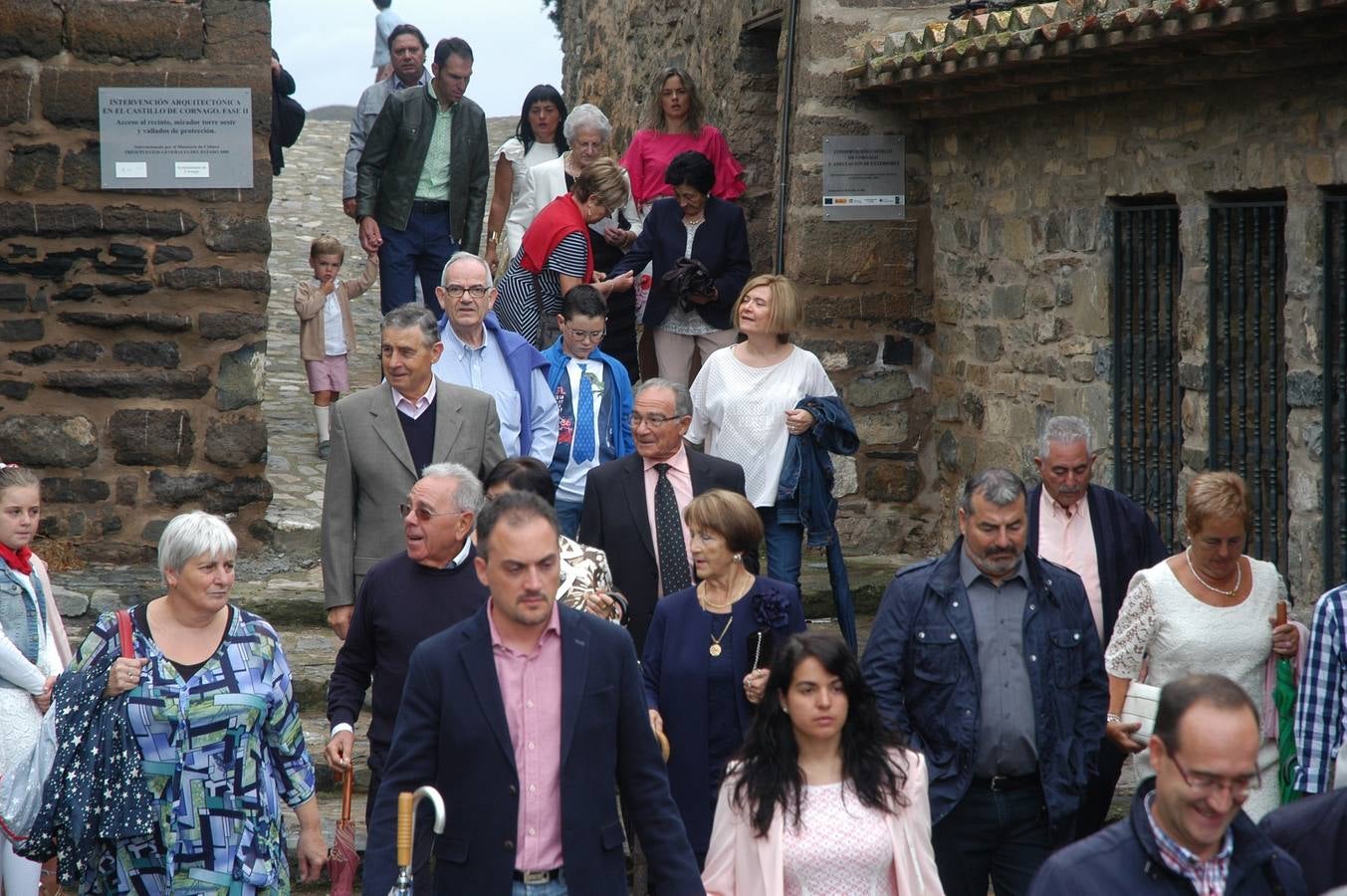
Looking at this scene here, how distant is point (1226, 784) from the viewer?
3295 millimetres

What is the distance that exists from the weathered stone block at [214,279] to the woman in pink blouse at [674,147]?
247 cm

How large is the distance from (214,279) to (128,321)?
476 mm

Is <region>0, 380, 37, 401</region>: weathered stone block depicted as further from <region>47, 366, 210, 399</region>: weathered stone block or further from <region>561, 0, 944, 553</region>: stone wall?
<region>561, 0, 944, 553</region>: stone wall

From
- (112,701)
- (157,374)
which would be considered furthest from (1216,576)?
(157,374)

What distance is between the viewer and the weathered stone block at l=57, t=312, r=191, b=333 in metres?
9.13

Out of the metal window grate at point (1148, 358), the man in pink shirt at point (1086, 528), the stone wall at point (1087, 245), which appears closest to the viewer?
the man in pink shirt at point (1086, 528)

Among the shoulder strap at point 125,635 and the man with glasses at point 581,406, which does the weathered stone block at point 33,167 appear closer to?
the man with glasses at point 581,406

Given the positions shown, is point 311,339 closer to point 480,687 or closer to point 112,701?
point 112,701

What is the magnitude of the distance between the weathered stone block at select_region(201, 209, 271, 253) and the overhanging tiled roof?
330cm

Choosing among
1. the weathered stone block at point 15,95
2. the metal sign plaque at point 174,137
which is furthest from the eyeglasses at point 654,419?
the weathered stone block at point 15,95

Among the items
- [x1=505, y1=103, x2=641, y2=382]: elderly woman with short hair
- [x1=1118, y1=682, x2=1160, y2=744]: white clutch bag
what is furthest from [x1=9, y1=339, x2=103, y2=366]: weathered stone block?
[x1=1118, y1=682, x2=1160, y2=744]: white clutch bag

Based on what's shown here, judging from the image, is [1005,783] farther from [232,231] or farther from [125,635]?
[232,231]

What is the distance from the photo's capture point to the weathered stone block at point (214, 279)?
923cm

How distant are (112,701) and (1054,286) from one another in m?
5.41
